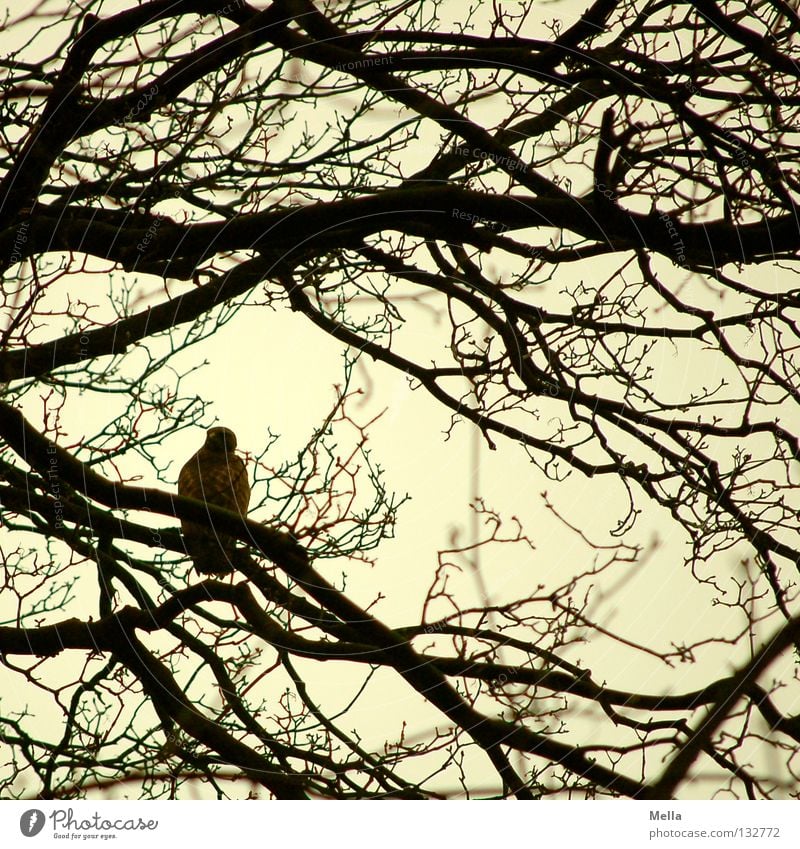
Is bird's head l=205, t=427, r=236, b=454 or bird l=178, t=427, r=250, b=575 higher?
bird's head l=205, t=427, r=236, b=454

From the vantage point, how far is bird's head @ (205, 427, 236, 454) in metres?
1.74

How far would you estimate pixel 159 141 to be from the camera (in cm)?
173

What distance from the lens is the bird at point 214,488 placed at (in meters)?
1.64

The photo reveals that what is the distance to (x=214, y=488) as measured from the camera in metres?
1.84

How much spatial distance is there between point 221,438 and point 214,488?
0.15 meters

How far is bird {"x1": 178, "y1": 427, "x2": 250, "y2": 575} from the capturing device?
5.40ft

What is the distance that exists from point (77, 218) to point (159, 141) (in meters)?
0.25

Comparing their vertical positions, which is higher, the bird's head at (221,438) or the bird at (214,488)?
the bird's head at (221,438)

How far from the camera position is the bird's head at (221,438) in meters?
1.74
